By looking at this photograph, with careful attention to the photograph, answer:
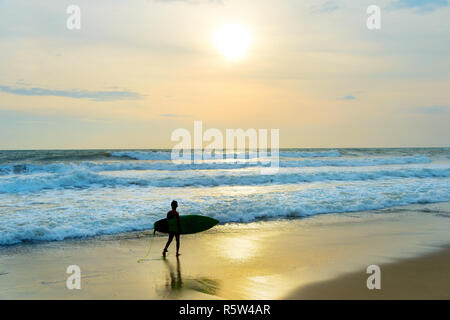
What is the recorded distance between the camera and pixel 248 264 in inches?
302

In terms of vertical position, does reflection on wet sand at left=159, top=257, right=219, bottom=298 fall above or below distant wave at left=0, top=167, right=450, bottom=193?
below

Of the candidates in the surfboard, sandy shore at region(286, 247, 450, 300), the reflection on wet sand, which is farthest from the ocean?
sandy shore at region(286, 247, 450, 300)

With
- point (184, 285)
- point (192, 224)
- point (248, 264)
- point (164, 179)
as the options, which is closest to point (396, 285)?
point (248, 264)

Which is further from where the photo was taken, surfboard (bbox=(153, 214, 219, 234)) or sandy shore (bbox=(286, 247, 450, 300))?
surfboard (bbox=(153, 214, 219, 234))

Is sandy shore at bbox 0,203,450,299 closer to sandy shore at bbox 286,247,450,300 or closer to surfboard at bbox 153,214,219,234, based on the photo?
sandy shore at bbox 286,247,450,300

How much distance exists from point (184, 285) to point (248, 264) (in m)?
1.67

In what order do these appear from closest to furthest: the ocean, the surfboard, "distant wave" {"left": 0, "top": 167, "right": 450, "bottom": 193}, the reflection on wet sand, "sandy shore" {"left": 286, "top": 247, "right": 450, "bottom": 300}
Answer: "sandy shore" {"left": 286, "top": 247, "right": 450, "bottom": 300}, the reflection on wet sand, the surfboard, the ocean, "distant wave" {"left": 0, "top": 167, "right": 450, "bottom": 193}

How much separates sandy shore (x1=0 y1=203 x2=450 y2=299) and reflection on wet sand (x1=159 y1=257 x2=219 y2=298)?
0.06ft

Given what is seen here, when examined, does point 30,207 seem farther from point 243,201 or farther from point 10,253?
point 243,201

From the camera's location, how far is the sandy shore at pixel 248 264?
6223 millimetres

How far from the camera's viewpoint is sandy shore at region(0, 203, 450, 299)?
6223 millimetres

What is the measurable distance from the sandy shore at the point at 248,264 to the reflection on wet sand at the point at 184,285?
2 centimetres

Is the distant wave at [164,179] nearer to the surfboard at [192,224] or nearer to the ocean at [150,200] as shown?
the ocean at [150,200]
